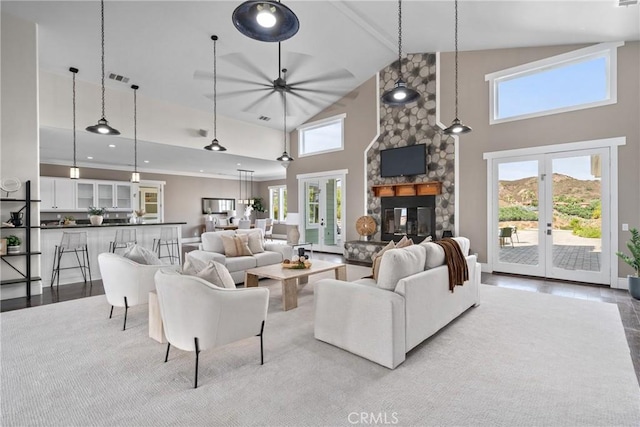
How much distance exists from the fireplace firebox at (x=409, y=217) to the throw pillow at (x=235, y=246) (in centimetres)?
371

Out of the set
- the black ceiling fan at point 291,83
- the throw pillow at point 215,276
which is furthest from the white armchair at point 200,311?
the black ceiling fan at point 291,83

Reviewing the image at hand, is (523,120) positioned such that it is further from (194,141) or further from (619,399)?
(194,141)

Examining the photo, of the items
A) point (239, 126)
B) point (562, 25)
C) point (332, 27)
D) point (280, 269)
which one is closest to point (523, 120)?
point (562, 25)

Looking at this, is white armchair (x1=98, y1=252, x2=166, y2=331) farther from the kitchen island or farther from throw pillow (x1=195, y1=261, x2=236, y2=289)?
the kitchen island

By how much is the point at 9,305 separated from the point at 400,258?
5.22 metres

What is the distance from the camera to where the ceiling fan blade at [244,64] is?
593 cm

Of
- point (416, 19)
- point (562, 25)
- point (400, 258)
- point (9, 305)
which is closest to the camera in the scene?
point (400, 258)

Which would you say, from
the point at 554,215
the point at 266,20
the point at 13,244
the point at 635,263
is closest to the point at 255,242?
the point at 13,244

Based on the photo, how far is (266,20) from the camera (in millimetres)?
2053

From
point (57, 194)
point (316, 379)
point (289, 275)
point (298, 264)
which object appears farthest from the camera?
point (57, 194)

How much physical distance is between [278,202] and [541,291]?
10716 mm

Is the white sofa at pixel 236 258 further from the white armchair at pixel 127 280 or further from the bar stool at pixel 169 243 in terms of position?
the bar stool at pixel 169 243

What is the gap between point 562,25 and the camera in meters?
4.71

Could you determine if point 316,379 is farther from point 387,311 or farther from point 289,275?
point 289,275
